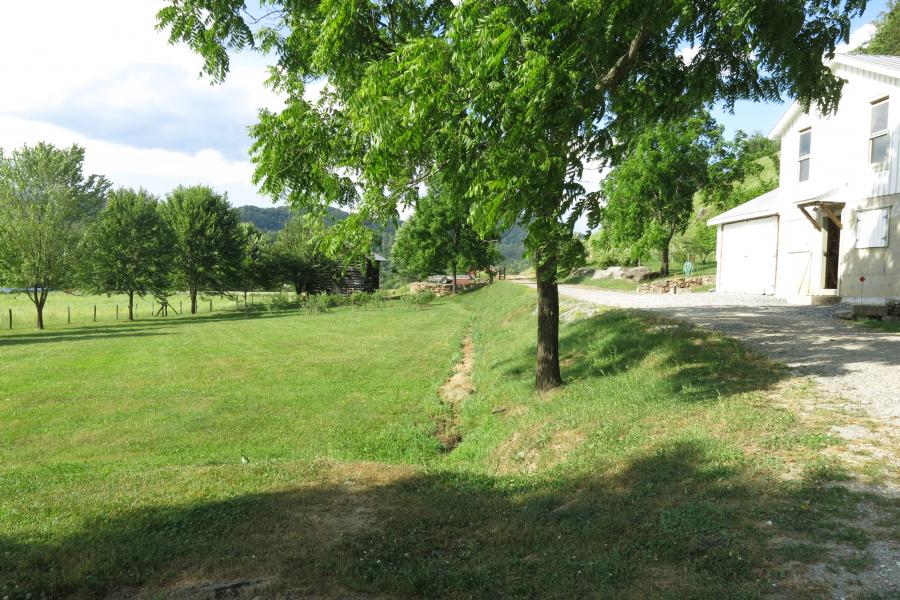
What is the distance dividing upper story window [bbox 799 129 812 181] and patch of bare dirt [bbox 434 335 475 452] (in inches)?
501

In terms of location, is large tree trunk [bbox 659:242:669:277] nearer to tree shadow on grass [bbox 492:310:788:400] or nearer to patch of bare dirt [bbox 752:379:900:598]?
tree shadow on grass [bbox 492:310:788:400]

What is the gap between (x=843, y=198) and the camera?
15.8 m

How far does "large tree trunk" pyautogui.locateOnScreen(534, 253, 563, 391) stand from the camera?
9961 mm

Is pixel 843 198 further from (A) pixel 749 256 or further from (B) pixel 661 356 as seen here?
(B) pixel 661 356

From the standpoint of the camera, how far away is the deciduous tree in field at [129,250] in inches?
1516

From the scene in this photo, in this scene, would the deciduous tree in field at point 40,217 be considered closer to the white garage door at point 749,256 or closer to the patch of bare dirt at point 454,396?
Answer: the patch of bare dirt at point 454,396

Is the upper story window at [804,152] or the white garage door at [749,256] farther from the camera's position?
the white garage door at [749,256]

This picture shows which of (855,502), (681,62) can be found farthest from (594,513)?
(681,62)

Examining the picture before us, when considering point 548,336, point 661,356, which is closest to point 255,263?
point 548,336

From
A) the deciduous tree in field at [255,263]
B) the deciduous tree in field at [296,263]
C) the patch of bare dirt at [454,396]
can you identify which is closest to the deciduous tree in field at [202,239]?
the deciduous tree in field at [255,263]

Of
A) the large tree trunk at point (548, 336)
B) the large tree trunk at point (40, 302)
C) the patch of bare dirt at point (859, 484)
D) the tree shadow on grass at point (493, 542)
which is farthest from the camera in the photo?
the large tree trunk at point (40, 302)

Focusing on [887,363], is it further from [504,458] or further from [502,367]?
[502,367]

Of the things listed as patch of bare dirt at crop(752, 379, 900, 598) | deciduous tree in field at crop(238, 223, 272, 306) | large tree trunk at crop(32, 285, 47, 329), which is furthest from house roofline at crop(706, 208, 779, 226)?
deciduous tree in field at crop(238, 223, 272, 306)

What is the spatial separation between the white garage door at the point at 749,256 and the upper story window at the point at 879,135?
5.20 m
